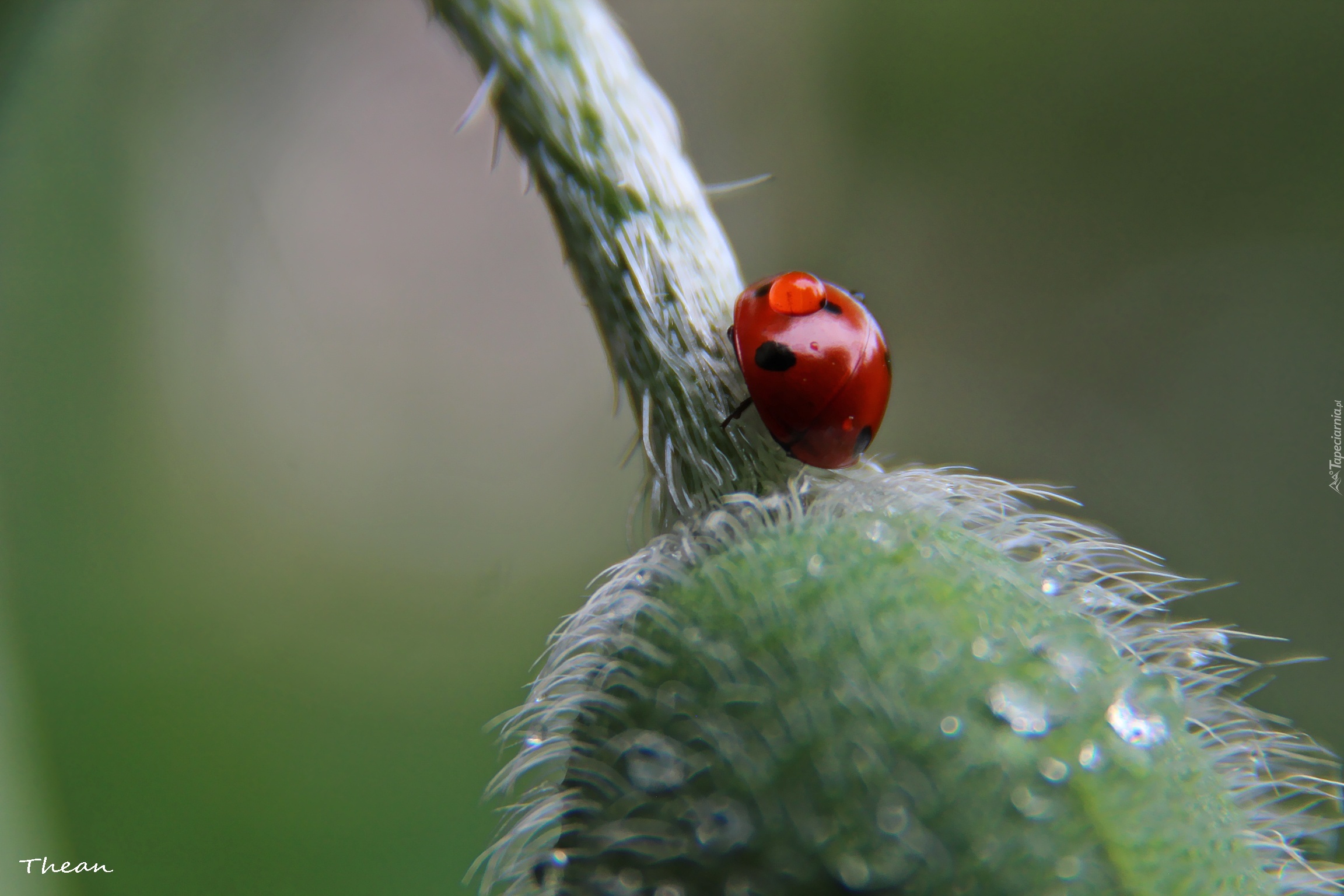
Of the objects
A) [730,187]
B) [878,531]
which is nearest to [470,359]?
[730,187]

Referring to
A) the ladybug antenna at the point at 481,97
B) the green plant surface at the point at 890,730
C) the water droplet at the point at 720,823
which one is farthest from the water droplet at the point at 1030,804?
the ladybug antenna at the point at 481,97

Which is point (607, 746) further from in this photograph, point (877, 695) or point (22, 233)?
point (22, 233)

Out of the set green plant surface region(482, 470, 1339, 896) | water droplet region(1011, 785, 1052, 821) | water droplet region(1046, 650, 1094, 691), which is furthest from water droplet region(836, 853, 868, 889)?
water droplet region(1046, 650, 1094, 691)

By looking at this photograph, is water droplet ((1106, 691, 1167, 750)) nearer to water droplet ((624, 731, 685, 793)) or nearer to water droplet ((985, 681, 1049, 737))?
water droplet ((985, 681, 1049, 737))

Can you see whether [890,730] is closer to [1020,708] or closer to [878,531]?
[1020,708]

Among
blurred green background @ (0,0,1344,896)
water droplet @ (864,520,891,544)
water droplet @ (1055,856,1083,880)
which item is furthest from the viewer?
blurred green background @ (0,0,1344,896)

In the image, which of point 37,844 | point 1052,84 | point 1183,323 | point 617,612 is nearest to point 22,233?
point 37,844
